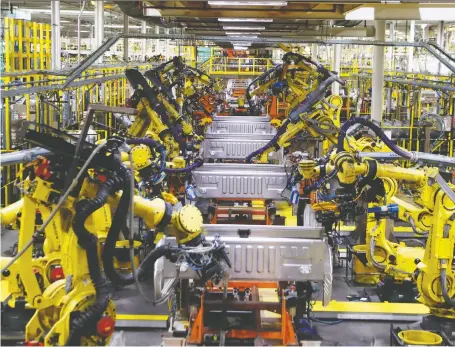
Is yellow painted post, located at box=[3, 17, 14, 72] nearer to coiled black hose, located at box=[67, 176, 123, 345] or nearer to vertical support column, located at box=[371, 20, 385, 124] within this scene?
vertical support column, located at box=[371, 20, 385, 124]

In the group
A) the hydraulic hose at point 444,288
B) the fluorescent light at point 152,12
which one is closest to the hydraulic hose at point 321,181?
the hydraulic hose at point 444,288

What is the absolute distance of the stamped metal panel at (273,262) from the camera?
18.2 feet

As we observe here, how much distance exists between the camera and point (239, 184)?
29.8 feet

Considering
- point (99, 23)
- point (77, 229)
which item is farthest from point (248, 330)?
point (99, 23)

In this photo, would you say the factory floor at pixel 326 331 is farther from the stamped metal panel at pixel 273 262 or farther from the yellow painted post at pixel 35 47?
the yellow painted post at pixel 35 47

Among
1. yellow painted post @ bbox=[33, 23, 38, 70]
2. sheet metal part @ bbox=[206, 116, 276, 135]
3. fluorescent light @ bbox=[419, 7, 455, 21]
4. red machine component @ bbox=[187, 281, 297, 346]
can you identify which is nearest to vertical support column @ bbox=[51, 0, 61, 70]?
yellow painted post @ bbox=[33, 23, 38, 70]

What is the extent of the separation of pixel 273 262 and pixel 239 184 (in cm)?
352

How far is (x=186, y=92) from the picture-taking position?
15227 millimetres

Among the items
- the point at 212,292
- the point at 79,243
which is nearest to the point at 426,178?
the point at 212,292

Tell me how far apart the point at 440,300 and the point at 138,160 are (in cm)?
384

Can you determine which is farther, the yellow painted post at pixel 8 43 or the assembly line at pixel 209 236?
the yellow painted post at pixel 8 43

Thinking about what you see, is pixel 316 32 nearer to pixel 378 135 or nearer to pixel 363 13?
pixel 363 13

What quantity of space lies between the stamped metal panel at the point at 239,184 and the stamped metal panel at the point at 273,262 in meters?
3.39

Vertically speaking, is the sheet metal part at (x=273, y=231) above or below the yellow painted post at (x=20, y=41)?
below
